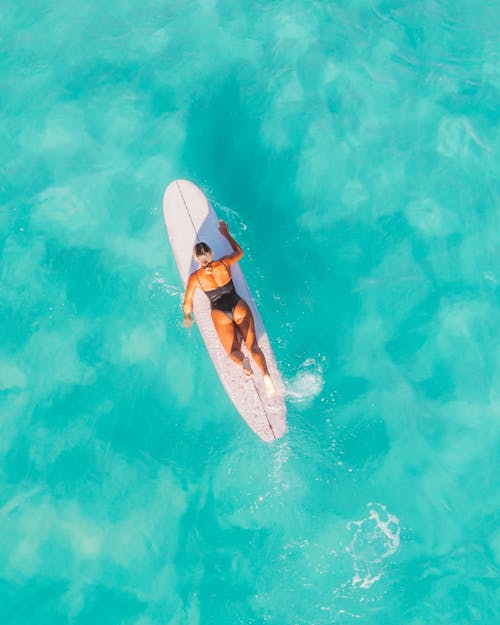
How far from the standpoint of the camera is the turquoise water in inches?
283

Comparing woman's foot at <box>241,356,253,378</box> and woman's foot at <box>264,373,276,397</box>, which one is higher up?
woman's foot at <box>241,356,253,378</box>

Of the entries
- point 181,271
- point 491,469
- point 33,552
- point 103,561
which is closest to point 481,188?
point 491,469

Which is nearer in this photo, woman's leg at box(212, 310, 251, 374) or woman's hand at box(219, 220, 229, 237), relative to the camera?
woman's leg at box(212, 310, 251, 374)

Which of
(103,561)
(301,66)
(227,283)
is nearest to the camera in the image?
(227,283)

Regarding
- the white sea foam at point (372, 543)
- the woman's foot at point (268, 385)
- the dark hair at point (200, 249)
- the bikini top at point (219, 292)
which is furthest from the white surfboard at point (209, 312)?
the white sea foam at point (372, 543)

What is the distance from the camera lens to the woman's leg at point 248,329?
654 cm

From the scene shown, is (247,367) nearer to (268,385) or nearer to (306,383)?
(268,385)

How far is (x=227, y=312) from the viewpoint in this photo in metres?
6.64

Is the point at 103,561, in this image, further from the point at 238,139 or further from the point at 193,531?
the point at 238,139

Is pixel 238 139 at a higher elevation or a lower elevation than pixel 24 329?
higher

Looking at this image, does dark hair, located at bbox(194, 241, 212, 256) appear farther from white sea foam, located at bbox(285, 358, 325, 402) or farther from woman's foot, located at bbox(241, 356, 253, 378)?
white sea foam, located at bbox(285, 358, 325, 402)

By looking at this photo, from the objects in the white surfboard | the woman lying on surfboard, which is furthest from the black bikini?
the white surfboard

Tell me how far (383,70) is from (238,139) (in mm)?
2720

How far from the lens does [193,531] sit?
725cm
